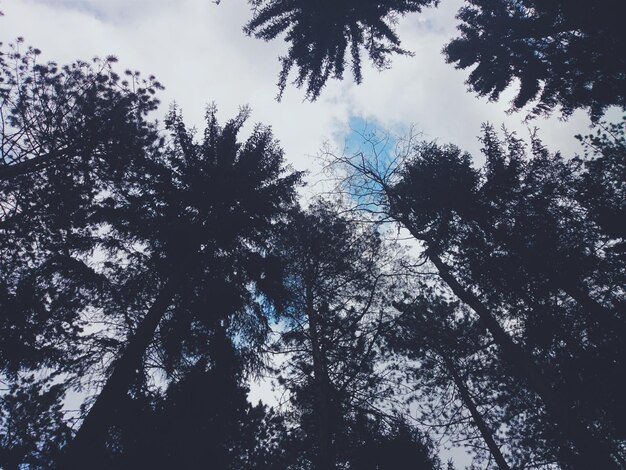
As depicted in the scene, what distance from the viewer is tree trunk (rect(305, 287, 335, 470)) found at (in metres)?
6.89

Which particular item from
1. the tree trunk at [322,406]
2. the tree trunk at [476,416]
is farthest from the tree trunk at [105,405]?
the tree trunk at [476,416]

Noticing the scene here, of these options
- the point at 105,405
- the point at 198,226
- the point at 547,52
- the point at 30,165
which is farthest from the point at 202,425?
the point at 547,52

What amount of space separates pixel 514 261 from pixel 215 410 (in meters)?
10.1

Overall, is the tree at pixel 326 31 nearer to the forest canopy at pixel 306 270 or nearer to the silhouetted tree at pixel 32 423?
the forest canopy at pixel 306 270

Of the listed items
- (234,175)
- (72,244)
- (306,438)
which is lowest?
(306,438)

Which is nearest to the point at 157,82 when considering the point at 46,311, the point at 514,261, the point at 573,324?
the point at 46,311

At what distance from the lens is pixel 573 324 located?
10.3 metres

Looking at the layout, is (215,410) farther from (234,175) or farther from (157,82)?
(157,82)

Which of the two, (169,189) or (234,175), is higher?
(234,175)

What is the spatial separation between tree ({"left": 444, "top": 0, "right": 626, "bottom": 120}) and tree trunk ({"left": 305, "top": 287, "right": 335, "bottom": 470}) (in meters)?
9.69

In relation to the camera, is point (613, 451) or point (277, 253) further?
point (277, 253)

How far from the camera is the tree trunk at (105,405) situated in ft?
19.2

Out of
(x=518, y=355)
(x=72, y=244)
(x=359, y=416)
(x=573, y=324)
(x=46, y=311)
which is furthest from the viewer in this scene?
(x=573, y=324)

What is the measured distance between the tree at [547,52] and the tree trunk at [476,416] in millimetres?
10272
